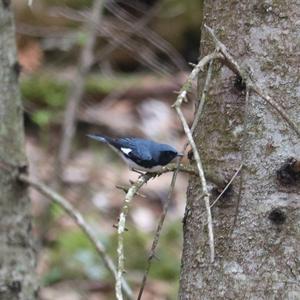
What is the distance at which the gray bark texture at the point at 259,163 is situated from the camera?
2.09 m

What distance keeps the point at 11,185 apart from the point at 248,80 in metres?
1.67

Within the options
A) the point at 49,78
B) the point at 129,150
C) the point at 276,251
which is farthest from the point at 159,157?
the point at 49,78

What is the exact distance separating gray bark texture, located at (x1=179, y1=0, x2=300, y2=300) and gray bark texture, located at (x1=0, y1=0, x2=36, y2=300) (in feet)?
4.68

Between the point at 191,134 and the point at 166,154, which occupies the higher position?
the point at 191,134

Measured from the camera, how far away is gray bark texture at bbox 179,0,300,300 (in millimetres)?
2090

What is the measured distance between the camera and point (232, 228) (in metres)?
2.12

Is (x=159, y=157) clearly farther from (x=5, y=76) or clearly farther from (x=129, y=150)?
(x=5, y=76)

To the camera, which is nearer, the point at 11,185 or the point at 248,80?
the point at 248,80

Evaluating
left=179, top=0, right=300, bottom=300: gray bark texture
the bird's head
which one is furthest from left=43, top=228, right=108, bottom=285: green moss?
left=179, top=0, right=300, bottom=300: gray bark texture

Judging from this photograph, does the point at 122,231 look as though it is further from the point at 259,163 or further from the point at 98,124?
the point at 98,124

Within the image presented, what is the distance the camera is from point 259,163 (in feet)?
6.91

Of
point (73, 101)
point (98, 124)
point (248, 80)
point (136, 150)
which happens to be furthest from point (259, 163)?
point (98, 124)

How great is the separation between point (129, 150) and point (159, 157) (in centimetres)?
25

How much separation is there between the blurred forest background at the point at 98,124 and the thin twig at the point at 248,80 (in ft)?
6.19
